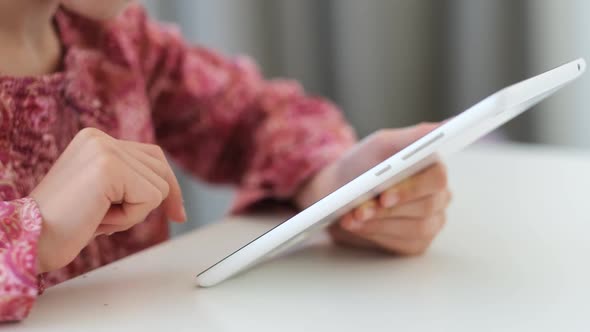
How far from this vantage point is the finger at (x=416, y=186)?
1.65ft

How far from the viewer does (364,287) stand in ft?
1.50

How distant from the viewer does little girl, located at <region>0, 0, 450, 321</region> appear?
380mm

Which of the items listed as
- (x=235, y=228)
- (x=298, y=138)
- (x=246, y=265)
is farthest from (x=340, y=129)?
(x=246, y=265)

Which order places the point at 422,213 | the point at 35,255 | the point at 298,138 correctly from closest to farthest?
the point at 35,255
the point at 422,213
the point at 298,138

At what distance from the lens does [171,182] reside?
1.34ft

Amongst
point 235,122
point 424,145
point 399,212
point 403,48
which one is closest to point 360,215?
point 399,212

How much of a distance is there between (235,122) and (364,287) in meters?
0.33

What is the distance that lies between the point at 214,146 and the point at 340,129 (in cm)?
13

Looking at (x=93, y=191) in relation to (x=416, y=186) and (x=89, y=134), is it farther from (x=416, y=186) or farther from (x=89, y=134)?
(x=416, y=186)

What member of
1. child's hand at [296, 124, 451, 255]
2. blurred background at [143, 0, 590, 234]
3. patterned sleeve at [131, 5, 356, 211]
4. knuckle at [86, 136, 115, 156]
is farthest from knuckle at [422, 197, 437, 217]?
blurred background at [143, 0, 590, 234]

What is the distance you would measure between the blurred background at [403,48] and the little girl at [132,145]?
34 cm

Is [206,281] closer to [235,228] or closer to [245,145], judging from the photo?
[235,228]

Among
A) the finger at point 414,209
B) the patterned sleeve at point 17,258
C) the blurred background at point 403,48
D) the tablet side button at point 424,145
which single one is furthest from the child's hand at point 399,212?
the blurred background at point 403,48

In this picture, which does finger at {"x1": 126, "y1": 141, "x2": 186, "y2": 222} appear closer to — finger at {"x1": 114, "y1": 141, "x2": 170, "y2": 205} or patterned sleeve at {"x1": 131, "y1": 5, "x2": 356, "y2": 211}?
finger at {"x1": 114, "y1": 141, "x2": 170, "y2": 205}
